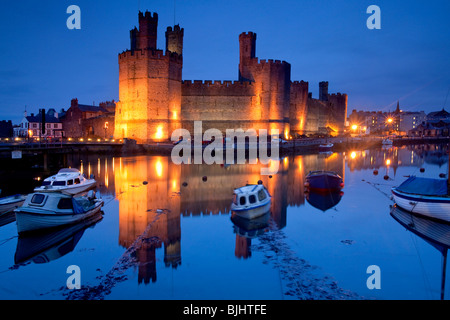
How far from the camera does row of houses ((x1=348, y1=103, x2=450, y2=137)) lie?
91.6 meters

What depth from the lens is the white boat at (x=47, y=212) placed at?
423 inches

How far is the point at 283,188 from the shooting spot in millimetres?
19656

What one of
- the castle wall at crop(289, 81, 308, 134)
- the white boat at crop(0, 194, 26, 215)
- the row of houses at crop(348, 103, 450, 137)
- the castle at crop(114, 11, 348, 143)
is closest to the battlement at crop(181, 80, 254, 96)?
the castle at crop(114, 11, 348, 143)

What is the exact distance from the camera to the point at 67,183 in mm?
16297

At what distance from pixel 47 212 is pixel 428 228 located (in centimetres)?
1266

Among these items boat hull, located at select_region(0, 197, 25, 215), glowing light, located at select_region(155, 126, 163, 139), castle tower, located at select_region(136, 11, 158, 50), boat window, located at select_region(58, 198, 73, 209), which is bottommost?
boat hull, located at select_region(0, 197, 25, 215)

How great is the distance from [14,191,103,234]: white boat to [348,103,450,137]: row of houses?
8378 cm

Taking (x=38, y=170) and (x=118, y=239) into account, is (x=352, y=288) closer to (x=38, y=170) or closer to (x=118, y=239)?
(x=118, y=239)

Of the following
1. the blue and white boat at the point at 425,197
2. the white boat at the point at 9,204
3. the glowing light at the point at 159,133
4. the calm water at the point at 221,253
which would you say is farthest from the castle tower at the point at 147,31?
the blue and white boat at the point at 425,197

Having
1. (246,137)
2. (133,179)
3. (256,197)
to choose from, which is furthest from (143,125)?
(256,197)

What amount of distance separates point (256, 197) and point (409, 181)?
683 cm

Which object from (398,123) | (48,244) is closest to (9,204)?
(48,244)

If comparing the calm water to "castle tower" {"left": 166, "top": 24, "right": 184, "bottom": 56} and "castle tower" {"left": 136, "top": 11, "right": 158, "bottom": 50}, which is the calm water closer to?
"castle tower" {"left": 136, "top": 11, "right": 158, "bottom": 50}
